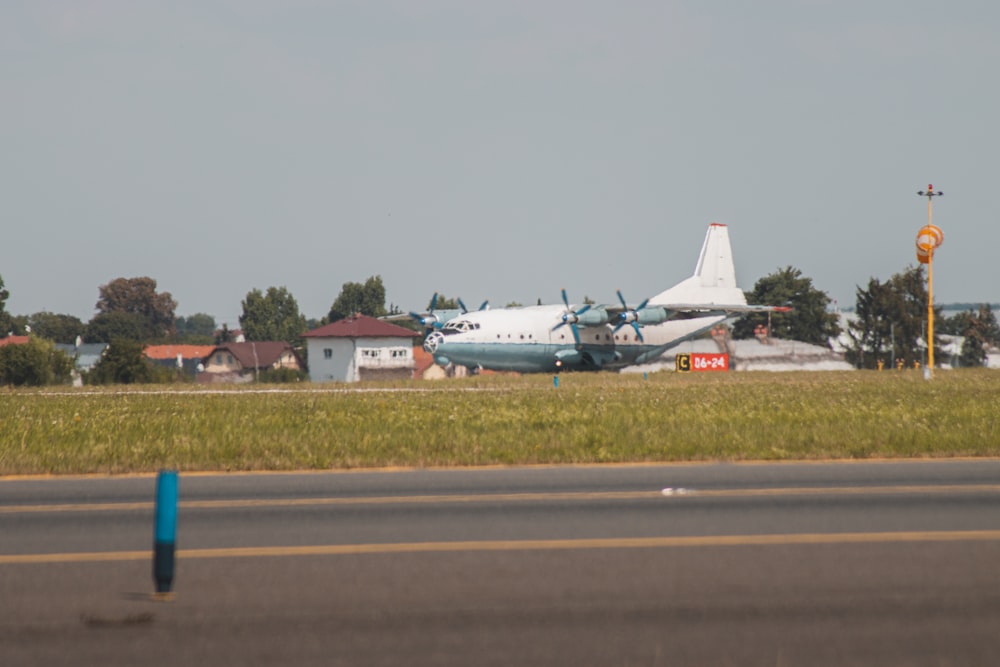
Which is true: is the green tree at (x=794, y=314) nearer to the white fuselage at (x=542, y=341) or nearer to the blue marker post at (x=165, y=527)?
the white fuselage at (x=542, y=341)

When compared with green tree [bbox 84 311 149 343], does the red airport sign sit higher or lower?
lower

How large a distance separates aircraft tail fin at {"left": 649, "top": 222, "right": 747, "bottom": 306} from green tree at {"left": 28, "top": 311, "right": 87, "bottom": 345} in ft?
353

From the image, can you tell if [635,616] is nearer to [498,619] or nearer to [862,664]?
[498,619]

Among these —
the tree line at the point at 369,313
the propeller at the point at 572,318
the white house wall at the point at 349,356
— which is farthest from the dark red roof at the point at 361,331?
the propeller at the point at 572,318

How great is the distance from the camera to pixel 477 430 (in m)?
26.9

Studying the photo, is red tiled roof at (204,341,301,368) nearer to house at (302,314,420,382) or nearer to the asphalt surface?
house at (302,314,420,382)

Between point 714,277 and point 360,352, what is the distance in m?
28.4

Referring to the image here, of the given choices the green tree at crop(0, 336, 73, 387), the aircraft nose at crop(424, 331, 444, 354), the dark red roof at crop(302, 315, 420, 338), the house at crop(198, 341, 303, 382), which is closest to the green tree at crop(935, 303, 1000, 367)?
the dark red roof at crop(302, 315, 420, 338)

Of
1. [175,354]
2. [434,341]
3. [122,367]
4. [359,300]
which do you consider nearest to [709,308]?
[434,341]

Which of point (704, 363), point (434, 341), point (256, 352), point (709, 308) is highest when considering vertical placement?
point (709, 308)

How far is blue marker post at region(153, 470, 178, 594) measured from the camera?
372 inches

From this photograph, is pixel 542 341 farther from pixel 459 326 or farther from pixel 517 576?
pixel 517 576

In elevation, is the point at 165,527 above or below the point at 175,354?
below

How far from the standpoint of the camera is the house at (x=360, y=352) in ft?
311
